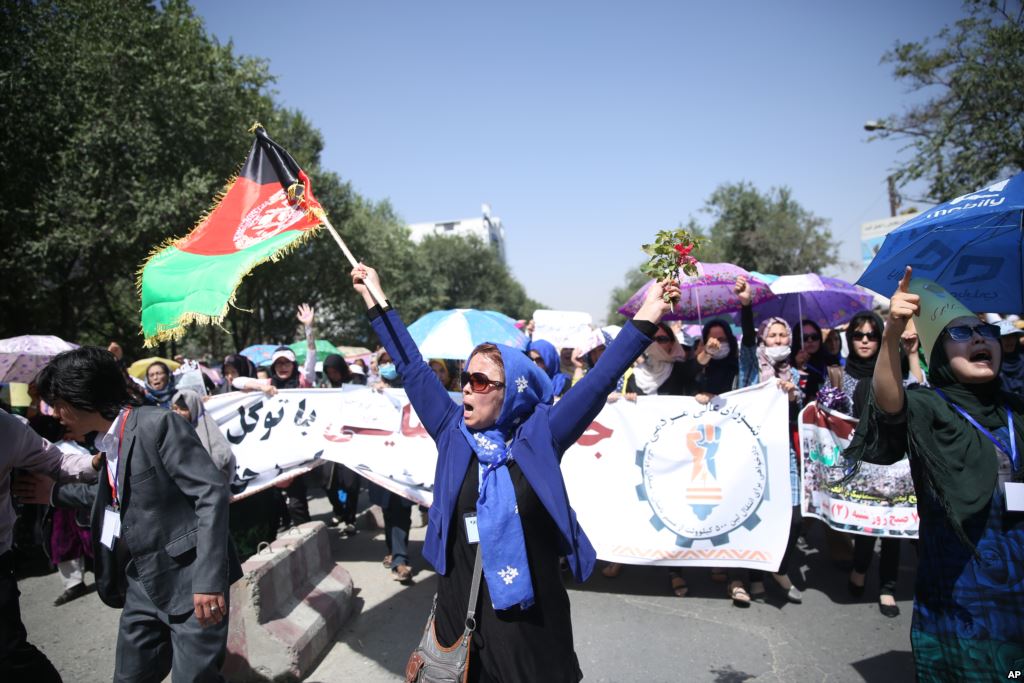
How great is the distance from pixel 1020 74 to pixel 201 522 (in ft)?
40.3

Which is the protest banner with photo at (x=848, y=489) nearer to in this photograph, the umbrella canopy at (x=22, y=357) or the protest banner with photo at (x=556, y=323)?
the protest banner with photo at (x=556, y=323)

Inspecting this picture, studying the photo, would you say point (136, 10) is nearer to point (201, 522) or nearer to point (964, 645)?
point (201, 522)

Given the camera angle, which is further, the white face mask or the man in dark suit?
the white face mask

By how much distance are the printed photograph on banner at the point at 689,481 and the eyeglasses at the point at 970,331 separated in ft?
7.60

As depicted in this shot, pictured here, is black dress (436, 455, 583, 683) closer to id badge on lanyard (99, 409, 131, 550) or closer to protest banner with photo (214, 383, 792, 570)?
id badge on lanyard (99, 409, 131, 550)

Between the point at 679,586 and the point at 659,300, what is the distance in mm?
3493

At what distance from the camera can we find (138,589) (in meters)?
2.51

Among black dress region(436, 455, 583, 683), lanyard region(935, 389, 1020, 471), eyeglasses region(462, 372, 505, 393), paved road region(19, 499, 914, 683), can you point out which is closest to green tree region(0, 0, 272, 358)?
paved road region(19, 499, 914, 683)

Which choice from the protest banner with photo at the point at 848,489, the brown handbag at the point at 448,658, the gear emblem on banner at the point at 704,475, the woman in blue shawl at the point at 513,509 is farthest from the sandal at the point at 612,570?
the brown handbag at the point at 448,658

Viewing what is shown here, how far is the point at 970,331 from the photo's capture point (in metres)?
2.27

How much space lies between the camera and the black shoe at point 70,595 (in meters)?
4.93

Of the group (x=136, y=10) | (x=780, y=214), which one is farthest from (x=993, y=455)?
(x=780, y=214)

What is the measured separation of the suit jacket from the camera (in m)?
2.45

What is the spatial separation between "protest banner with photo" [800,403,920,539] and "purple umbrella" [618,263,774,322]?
136 cm
